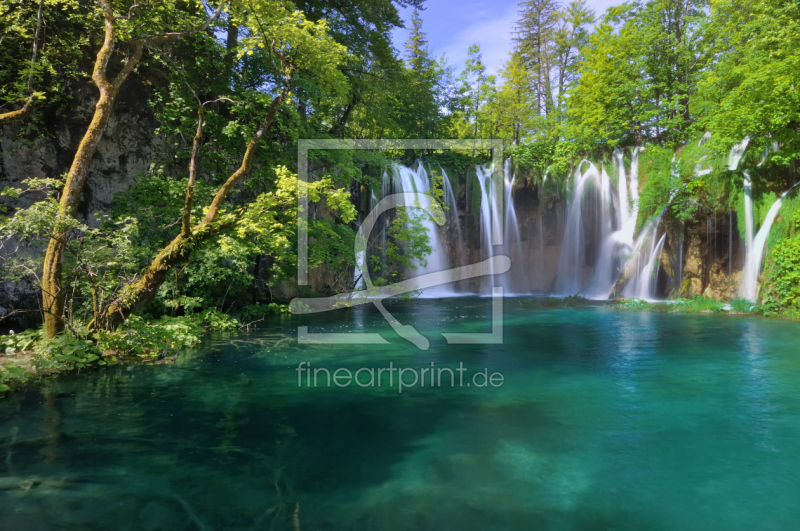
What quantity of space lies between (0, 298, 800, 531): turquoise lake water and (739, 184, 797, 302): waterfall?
25.9ft

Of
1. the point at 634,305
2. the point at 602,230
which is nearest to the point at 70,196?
the point at 634,305

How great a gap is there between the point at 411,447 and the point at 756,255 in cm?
1571

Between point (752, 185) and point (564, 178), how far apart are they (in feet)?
30.8

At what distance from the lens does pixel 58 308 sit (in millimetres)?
7266

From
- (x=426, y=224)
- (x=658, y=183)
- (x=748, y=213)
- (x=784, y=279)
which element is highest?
(x=658, y=183)

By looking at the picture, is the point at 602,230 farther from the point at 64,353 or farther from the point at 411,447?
the point at 64,353

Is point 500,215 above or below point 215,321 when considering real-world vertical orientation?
above

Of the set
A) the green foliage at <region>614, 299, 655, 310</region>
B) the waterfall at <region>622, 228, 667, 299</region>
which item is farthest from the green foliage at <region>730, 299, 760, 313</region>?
the waterfall at <region>622, 228, 667, 299</region>

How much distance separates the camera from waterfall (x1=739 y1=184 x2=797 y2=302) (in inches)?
591

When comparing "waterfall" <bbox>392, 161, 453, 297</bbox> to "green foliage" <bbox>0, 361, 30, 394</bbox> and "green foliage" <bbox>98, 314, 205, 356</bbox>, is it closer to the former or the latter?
"green foliage" <bbox>98, 314, 205, 356</bbox>

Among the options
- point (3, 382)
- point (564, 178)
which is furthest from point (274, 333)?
point (564, 178)

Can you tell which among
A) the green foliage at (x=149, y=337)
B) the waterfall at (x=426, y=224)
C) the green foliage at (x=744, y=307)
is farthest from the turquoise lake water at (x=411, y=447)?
the waterfall at (x=426, y=224)

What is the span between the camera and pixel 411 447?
4.82m

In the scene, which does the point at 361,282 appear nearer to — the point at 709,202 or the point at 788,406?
the point at 709,202
